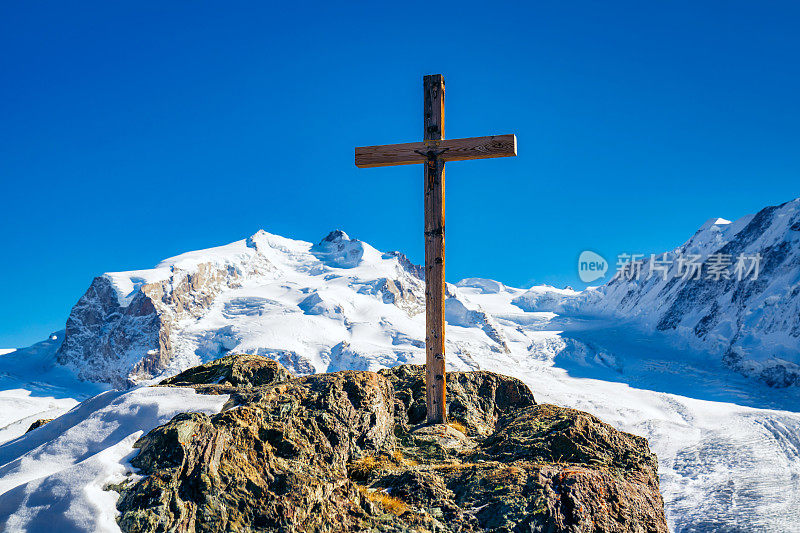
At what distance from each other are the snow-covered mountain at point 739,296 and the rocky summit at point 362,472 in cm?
11608

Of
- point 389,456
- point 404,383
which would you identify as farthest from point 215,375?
point 389,456

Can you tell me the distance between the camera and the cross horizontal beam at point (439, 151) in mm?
8320

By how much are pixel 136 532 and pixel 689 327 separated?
543ft

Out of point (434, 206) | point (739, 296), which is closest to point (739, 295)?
point (739, 296)

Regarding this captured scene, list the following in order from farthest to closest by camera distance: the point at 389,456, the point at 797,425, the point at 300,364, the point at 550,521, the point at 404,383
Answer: the point at 300,364
the point at 797,425
the point at 404,383
the point at 389,456
the point at 550,521

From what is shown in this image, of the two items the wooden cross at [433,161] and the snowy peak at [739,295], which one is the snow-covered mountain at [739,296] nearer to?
the snowy peak at [739,295]

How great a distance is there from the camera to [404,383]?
30.7 feet

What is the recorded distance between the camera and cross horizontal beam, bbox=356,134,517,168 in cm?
832

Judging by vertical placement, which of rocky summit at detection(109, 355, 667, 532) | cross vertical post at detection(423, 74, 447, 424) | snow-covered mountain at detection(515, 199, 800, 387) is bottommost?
rocky summit at detection(109, 355, 667, 532)

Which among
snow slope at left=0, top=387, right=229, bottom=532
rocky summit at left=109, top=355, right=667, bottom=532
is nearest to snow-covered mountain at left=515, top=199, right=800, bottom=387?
rocky summit at left=109, top=355, right=667, bottom=532

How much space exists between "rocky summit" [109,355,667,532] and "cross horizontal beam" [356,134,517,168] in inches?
145

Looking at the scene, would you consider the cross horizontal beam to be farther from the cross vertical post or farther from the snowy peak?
the snowy peak

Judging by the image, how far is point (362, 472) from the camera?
5754 millimetres

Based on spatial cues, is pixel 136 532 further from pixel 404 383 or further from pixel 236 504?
pixel 404 383
